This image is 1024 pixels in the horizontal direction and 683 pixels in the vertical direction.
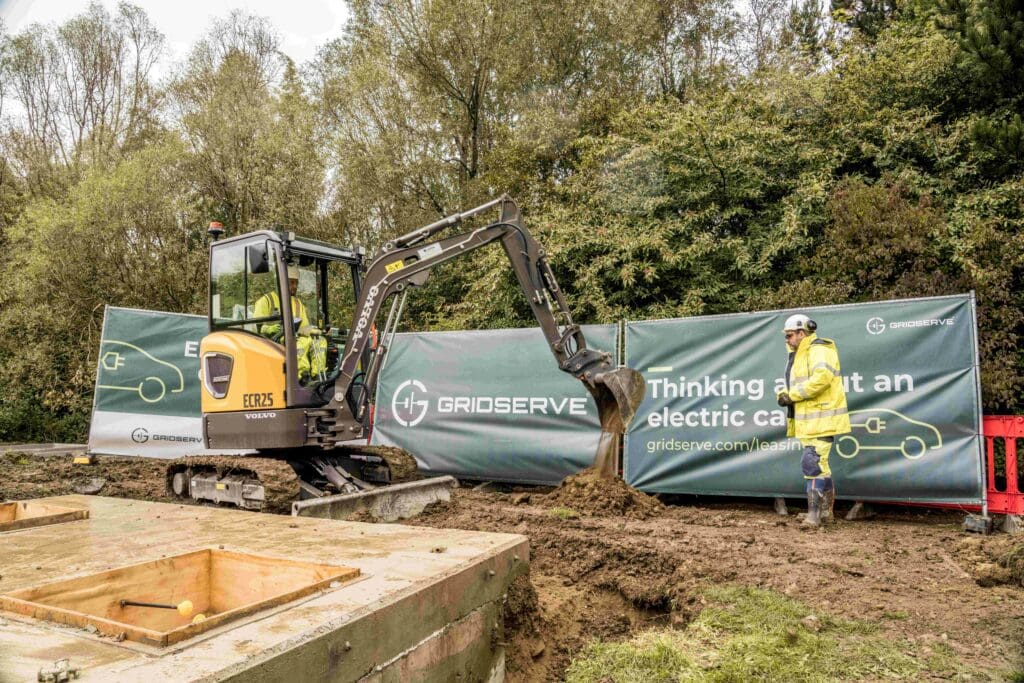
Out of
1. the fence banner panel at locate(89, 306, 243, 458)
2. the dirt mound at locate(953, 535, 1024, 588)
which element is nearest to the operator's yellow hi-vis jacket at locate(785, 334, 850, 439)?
the dirt mound at locate(953, 535, 1024, 588)

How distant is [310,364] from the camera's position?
7.12 metres

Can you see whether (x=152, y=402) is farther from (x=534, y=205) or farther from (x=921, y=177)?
(x=921, y=177)

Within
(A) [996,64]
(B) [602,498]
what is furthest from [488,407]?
(A) [996,64]

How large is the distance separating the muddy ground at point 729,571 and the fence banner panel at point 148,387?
16.1 feet

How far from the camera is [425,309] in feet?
53.3

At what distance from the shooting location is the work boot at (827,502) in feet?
21.1

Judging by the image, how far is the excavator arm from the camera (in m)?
6.96

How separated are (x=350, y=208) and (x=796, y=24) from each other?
1125 centimetres

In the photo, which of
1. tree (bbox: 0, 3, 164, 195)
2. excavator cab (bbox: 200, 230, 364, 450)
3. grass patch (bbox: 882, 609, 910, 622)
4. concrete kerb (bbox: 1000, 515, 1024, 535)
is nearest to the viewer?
grass patch (bbox: 882, 609, 910, 622)

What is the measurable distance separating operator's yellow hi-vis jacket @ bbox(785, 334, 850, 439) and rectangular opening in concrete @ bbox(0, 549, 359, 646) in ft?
15.2

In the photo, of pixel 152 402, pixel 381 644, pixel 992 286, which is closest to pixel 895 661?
pixel 381 644

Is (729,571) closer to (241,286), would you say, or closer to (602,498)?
(602,498)

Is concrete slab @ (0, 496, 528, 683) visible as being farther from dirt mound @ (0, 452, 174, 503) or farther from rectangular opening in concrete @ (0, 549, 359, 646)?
dirt mound @ (0, 452, 174, 503)

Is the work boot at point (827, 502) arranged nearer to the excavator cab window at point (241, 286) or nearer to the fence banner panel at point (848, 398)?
the fence banner panel at point (848, 398)
